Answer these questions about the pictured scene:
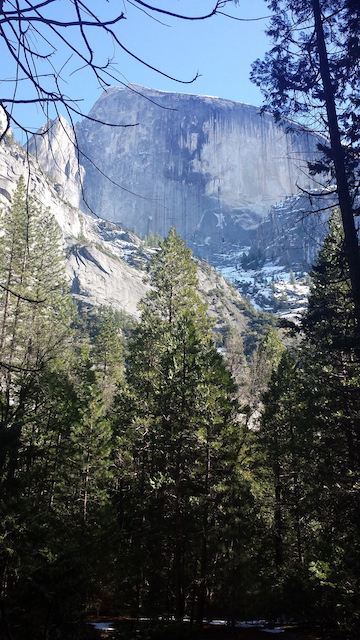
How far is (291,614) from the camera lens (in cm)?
1503

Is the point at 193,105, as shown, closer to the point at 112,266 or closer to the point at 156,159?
the point at 156,159

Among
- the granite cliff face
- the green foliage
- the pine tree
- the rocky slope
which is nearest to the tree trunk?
the green foliage

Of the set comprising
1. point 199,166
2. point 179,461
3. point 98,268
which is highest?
point 199,166

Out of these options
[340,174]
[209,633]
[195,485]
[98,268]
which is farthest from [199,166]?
[340,174]

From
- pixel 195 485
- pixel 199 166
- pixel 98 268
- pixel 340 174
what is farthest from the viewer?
pixel 199 166

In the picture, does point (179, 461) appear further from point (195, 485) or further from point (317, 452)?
point (317, 452)

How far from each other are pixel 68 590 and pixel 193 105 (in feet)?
596

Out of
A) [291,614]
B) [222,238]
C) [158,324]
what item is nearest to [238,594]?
[291,614]

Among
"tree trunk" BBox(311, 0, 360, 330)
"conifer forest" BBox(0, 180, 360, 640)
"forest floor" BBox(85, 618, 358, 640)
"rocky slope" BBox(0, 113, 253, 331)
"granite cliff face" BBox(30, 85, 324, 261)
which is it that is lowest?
"forest floor" BBox(85, 618, 358, 640)

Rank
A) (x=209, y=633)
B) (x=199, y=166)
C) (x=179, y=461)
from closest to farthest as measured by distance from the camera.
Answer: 1. (x=209, y=633)
2. (x=179, y=461)
3. (x=199, y=166)

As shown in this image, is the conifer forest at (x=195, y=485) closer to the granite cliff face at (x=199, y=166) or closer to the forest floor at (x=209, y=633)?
the forest floor at (x=209, y=633)

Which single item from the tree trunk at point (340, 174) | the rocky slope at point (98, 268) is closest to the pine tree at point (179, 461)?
the tree trunk at point (340, 174)

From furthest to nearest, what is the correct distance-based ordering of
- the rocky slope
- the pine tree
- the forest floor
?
1. the rocky slope
2. the pine tree
3. the forest floor

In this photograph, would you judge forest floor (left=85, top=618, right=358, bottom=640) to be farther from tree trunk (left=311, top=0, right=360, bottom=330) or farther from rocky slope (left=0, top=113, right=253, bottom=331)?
rocky slope (left=0, top=113, right=253, bottom=331)
